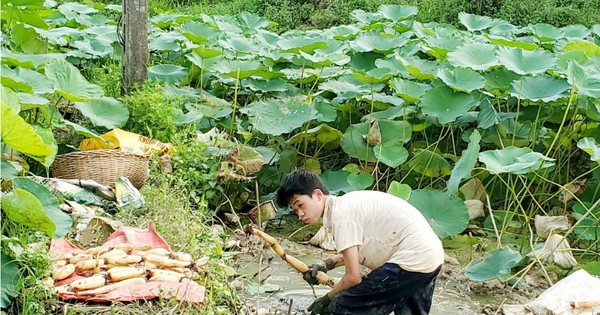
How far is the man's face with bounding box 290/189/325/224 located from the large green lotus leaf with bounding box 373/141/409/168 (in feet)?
7.04

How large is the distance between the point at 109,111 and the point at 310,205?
2.47 metres

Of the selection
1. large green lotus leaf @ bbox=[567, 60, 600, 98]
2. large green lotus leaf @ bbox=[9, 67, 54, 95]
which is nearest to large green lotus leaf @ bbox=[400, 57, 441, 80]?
large green lotus leaf @ bbox=[567, 60, 600, 98]

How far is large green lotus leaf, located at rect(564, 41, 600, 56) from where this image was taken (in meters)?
6.52

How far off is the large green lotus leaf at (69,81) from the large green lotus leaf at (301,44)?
2048 millimetres

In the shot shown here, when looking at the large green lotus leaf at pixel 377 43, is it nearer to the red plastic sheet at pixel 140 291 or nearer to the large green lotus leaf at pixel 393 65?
the large green lotus leaf at pixel 393 65

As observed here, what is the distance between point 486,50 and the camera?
638 cm

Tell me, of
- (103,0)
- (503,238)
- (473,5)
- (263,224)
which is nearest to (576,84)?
(503,238)

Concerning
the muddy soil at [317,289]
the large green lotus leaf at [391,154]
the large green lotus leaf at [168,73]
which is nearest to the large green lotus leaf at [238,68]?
the large green lotus leaf at [168,73]

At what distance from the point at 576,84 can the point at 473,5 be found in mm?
5646

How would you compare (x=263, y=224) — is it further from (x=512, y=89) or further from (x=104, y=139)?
(x=512, y=89)

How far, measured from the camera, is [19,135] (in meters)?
3.65

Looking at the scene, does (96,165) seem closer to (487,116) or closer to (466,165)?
(466,165)

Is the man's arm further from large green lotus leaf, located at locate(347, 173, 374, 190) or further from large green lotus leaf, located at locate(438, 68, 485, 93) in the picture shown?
large green lotus leaf, located at locate(438, 68, 485, 93)

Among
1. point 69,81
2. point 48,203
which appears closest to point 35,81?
point 69,81
